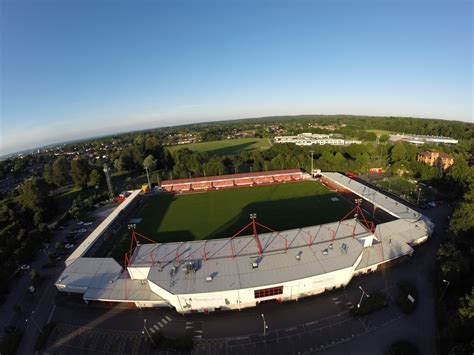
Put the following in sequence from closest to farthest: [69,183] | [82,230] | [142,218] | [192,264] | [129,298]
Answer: [129,298]
[192,264]
[82,230]
[142,218]
[69,183]

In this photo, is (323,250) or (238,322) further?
(323,250)

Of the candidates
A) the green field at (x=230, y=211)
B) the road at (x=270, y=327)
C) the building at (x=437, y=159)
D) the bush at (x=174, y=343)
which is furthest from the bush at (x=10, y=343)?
the building at (x=437, y=159)

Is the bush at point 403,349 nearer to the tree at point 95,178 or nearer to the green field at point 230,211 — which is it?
the green field at point 230,211

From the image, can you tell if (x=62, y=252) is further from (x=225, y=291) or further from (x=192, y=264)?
(x=225, y=291)

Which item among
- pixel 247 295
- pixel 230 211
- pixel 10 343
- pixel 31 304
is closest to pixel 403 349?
pixel 247 295

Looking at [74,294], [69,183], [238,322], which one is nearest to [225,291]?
[238,322]

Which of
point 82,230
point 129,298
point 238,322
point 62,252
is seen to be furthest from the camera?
point 82,230
